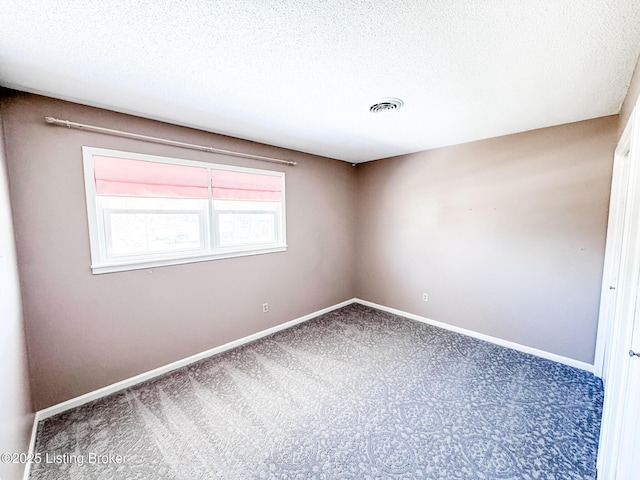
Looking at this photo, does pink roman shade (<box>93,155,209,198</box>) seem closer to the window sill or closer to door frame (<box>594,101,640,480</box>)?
the window sill

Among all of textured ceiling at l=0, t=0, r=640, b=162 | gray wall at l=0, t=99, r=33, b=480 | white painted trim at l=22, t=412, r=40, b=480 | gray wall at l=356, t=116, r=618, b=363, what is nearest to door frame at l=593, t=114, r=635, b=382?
gray wall at l=356, t=116, r=618, b=363

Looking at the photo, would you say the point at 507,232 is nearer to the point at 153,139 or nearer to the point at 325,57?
the point at 325,57

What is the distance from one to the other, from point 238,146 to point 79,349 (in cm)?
234

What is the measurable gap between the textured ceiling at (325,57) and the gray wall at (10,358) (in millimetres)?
894

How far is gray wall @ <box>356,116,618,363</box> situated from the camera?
2.43 m

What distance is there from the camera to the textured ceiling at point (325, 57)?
3.66 feet

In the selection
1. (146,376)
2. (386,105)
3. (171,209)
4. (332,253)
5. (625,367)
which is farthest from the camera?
(332,253)

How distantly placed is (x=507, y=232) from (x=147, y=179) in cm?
371

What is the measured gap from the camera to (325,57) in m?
1.44

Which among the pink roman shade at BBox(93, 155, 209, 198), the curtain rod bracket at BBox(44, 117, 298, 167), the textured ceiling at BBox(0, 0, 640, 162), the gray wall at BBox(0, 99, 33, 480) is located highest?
the textured ceiling at BBox(0, 0, 640, 162)

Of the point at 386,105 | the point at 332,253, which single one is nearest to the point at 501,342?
the point at 332,253

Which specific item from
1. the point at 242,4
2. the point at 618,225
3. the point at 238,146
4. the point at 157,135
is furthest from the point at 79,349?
the point at 618,225

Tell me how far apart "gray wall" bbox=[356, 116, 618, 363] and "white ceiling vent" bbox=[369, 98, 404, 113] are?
1556 millimetres

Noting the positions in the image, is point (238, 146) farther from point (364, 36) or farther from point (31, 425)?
point (31, 425)
